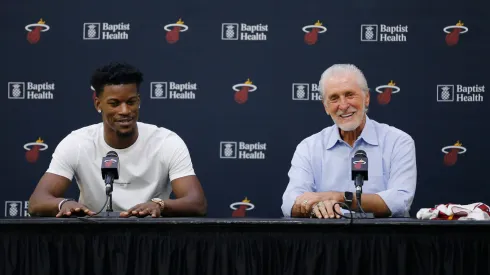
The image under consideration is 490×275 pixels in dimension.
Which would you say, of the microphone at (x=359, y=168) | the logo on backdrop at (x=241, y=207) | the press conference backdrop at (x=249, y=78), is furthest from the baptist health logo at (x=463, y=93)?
the microphone at (x=359, y=168)

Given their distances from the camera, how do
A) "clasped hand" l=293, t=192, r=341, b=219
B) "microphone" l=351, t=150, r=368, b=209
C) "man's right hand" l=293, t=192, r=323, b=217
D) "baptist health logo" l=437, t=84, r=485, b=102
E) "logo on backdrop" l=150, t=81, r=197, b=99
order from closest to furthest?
"microphone" l=351, t=150, r=368, b=209, "clasped hand" l=293, t=192, r=341, b=219, "man's right hand" l=293, t=192, r=323, b=217, "baptist health logo" l=437, t=84, r=485, b=102, "logo on backdrop" l=150, t=81, r=197, b=99

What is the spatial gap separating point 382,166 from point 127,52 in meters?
1.86

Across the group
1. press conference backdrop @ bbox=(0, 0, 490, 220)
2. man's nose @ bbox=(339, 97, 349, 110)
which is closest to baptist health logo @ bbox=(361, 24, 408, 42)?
press conference backdrop @ bbox=(0, 0, 490, 220)

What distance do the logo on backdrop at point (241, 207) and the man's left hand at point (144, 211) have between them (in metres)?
1.56

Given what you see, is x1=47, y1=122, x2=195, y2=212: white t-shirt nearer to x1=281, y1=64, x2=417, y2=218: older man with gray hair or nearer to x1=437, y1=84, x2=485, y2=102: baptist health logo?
x1=281, y1=64, x2=417, y2=218: older man with gray hair

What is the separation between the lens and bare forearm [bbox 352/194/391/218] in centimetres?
368

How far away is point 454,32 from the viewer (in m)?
4.93

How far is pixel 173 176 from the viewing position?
4.02m

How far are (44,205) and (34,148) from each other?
4.62 feet

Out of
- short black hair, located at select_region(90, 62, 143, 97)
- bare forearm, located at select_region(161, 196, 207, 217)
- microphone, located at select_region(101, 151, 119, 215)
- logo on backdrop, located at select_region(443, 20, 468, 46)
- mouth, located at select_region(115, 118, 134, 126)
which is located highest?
logo on backdrop, located at select_region(443, 20, 468, 46)

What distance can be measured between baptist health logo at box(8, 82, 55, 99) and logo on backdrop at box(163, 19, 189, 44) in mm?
772

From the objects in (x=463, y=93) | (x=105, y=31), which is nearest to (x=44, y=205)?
(x=105, y=31)

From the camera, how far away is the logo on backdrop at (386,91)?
495 centimetres

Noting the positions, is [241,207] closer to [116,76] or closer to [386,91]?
[386,91]
